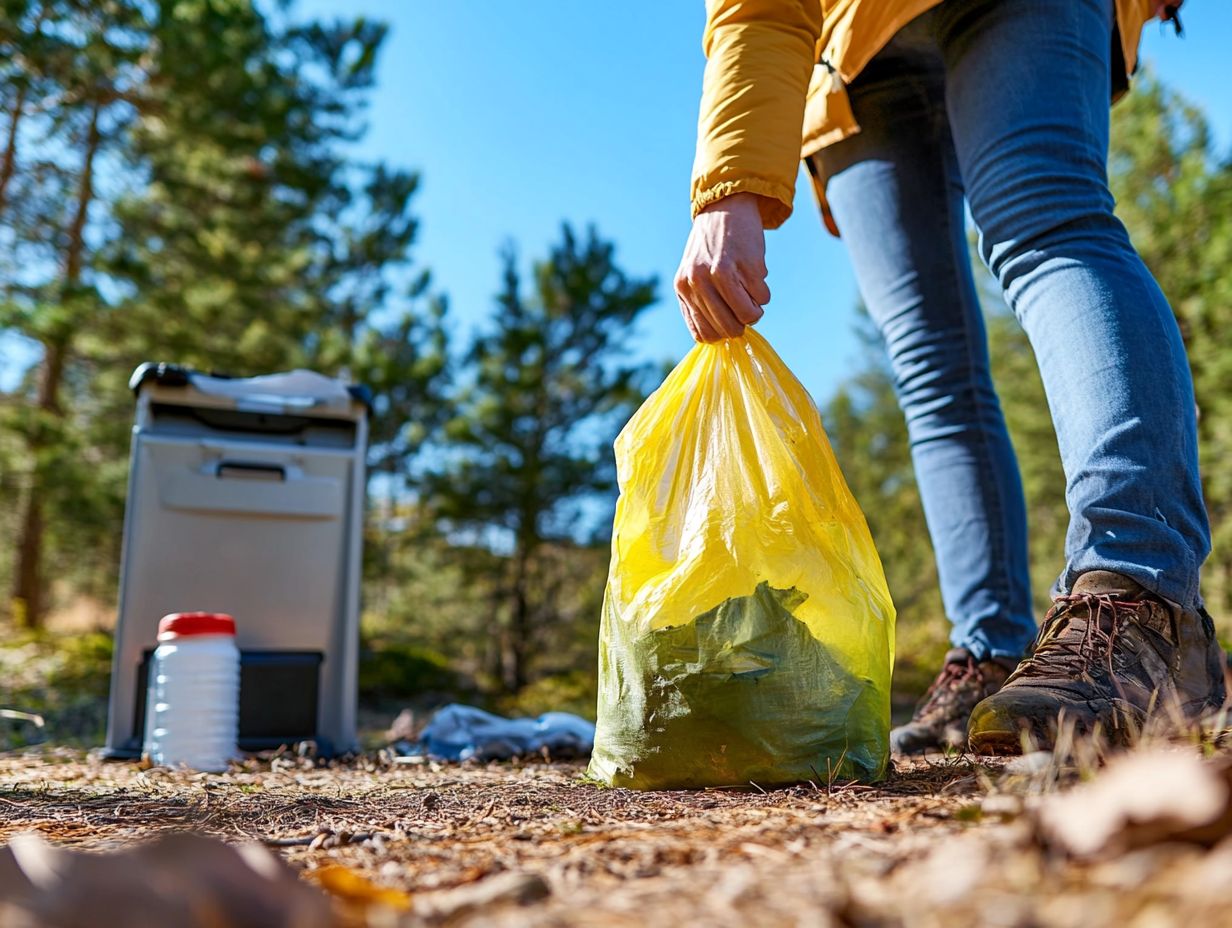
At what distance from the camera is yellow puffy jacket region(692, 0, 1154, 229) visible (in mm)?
1477

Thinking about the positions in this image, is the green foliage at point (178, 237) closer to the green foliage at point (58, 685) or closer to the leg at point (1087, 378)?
the green foliage at point (58, 685)

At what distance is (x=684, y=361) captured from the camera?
1511 mm

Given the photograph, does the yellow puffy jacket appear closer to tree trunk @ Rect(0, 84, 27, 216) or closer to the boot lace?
the boot lace

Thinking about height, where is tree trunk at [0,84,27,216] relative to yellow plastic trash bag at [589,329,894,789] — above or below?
above

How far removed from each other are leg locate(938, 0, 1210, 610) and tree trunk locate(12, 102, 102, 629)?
782cm

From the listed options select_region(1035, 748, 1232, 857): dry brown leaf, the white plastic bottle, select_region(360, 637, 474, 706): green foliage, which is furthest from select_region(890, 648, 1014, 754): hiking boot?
select_region(360, 637, 474, 706): green foliage

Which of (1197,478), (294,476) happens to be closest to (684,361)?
(1197,478)

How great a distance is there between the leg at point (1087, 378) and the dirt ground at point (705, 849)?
7.4 inches

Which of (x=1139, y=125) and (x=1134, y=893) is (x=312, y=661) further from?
(x=1139, y=125)

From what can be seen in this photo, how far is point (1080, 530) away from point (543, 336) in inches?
243

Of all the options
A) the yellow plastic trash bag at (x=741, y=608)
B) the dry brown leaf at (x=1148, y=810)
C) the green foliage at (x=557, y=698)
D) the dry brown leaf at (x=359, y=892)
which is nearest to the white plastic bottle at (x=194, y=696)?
the yellow plastic trash bag at (x=741, y=608)

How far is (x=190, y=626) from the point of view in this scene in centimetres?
232

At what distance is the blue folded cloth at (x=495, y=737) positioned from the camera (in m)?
2.41

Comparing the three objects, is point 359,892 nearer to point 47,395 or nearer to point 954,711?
point 954,711
